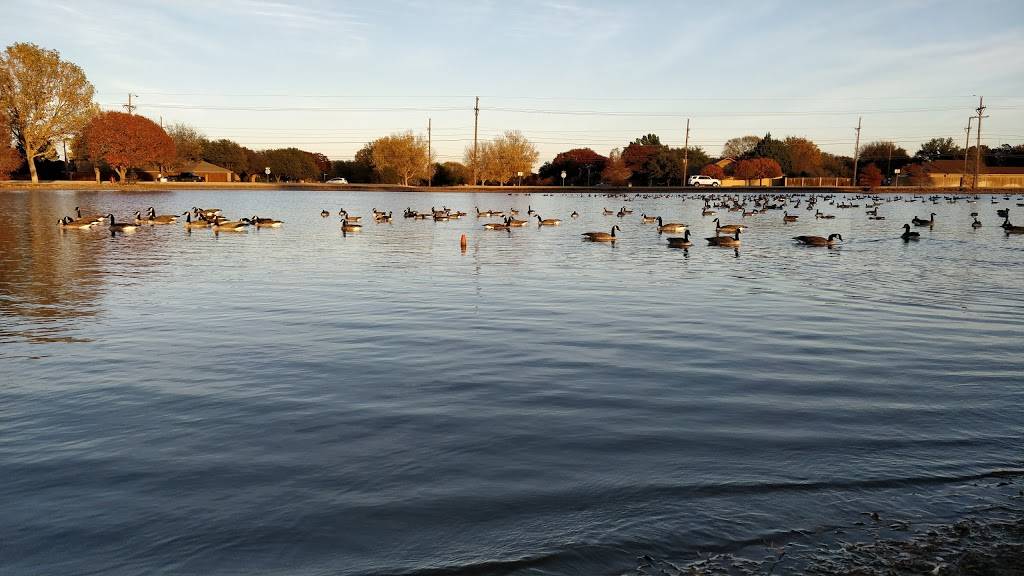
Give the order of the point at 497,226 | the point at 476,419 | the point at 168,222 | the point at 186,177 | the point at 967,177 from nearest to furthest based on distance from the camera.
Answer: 1. the point at 476,419
2. the point at 497,226
3. the point at 168,222
4. the point at 967,177
5. the point at 186,177

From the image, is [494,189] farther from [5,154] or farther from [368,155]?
[5,154]

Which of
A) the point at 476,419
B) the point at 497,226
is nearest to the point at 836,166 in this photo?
the point at 497,226

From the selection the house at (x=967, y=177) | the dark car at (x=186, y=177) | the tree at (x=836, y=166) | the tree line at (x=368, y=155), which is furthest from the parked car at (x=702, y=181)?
the dark car at (x=186, y=177)

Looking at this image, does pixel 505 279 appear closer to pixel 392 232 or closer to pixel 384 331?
pixel 384 331

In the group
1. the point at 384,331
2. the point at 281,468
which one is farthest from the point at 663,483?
the point at 384,331

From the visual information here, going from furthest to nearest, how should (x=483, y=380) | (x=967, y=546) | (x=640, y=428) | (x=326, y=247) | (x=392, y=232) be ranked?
(x=392, y=232) < (x=326, y=247) < (x=483, y=380) < (x=640, y=428) < (x=967, y=546)

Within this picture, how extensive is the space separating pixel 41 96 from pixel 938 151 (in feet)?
540

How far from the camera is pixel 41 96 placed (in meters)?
91.2

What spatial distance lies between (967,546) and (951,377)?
5.77m

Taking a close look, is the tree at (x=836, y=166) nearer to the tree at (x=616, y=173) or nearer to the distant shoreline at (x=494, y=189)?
the distant shoreline at (x=494, y=189)

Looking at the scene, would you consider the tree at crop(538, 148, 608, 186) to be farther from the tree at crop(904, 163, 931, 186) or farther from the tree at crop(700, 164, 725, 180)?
the tree at crop(904, 163, 931, 186)

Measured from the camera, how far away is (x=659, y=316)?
14.9m

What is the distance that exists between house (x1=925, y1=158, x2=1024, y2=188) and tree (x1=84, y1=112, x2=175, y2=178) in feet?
425

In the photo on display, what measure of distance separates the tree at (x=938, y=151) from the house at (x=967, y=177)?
56.4ft
